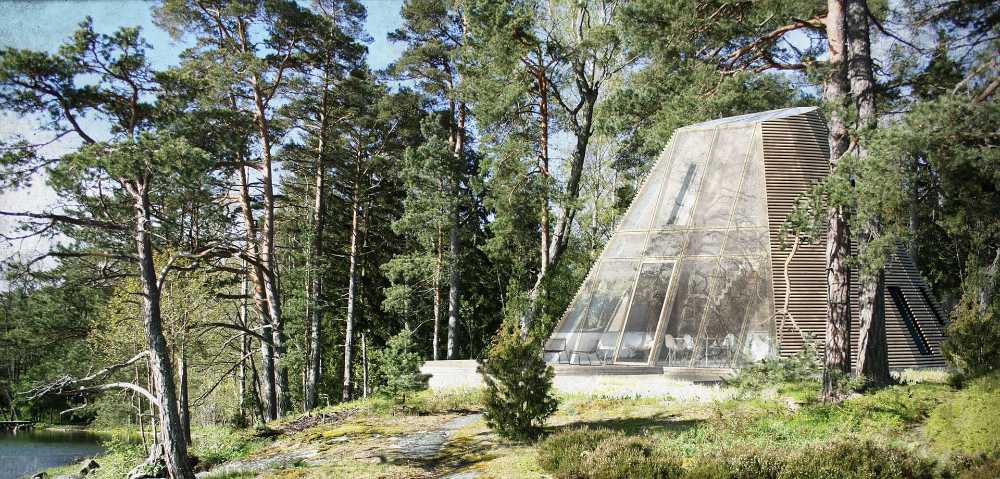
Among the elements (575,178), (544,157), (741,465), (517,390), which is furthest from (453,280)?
→ (741,465)

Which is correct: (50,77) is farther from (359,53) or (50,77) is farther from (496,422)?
(359,53)

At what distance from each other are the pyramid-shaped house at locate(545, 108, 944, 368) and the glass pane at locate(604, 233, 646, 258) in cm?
3

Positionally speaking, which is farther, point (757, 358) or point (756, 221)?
point (756, 221)

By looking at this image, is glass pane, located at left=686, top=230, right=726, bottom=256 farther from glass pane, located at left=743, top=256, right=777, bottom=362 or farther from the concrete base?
the concrete base

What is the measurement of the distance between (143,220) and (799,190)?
496 inches

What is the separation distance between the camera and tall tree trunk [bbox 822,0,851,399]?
35.6 feet

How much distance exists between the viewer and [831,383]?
10.6m

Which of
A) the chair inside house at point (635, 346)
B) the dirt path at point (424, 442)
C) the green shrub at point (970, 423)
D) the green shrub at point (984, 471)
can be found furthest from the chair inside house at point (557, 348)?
the green shrub at point (984, 471)

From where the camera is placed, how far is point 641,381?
43.5 feet

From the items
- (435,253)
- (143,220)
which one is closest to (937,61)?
(143,220)

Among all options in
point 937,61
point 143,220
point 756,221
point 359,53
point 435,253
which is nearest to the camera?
point 143,220

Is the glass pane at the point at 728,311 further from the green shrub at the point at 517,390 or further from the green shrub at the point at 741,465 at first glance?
the green shrub at the point at 741,465

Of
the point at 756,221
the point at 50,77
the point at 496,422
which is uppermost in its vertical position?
the point at 50,77

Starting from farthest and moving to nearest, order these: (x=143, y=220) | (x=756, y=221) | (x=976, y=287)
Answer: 1. (x=976, y=287)
2. (x=756, y=221)
3. (x=143, y=220)
